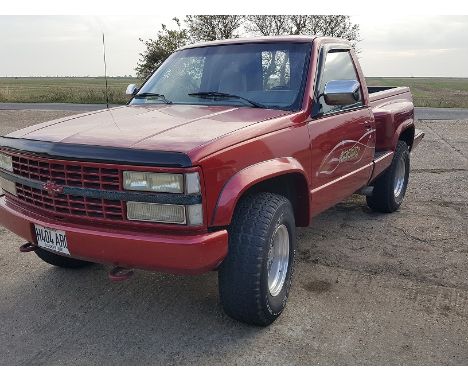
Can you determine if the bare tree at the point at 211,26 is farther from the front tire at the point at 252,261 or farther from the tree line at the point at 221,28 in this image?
the front tire at the point at 252,261

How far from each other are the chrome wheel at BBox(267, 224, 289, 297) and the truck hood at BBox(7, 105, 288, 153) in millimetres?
806

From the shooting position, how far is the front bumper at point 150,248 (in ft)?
8.58

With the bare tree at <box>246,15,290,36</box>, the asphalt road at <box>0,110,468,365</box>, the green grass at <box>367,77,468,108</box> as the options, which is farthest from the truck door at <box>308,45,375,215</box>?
the bare tree at <box>246,15,290,36</box>

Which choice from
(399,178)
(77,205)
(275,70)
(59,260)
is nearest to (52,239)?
(77,205)

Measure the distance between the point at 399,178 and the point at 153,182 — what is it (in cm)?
414

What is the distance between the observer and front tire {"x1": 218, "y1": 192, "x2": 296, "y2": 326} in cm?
290

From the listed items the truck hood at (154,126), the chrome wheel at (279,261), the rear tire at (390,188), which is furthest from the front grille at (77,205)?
the rear tire at (390,188)

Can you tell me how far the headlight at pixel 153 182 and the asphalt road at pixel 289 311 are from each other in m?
1.00

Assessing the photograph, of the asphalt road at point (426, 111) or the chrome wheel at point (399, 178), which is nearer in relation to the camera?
the chrome wheel at point (399, 178)

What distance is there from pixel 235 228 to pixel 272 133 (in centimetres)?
68

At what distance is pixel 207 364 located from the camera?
2783mm

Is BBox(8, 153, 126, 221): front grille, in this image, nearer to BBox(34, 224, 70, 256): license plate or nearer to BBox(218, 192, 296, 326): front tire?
BBox(34, 224, 70, 256): license plate

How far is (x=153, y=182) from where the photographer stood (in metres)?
2.62

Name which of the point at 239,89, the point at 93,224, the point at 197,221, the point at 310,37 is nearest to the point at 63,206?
the point at 93,224
